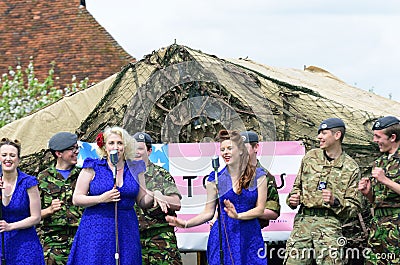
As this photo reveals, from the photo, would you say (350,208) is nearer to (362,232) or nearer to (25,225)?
(362,232)

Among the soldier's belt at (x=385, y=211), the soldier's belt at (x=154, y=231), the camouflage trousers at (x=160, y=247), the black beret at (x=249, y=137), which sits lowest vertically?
the camouflage trousers at (x=160, y=247)

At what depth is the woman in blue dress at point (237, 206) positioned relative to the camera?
7.59 m

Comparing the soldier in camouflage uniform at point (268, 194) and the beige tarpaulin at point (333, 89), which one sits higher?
the beige tarpaulin at point (333, 89)

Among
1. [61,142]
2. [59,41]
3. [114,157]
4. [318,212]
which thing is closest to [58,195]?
[61,142]

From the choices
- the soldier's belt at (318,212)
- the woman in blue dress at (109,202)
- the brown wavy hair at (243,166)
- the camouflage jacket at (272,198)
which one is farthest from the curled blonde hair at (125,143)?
the soldier's belt at (318,212)

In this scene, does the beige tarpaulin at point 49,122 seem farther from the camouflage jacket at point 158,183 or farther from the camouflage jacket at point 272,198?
the camouflage jacket at point 272,198

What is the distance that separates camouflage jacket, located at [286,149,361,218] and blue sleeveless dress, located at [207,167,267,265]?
0.37 m

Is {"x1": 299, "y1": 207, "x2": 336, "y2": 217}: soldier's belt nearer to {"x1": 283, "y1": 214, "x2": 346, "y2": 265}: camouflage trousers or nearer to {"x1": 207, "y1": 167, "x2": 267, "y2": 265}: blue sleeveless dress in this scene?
{"x1": 283, "y1": 214, "x2": 346, "y2": 265}: camouflage trousers

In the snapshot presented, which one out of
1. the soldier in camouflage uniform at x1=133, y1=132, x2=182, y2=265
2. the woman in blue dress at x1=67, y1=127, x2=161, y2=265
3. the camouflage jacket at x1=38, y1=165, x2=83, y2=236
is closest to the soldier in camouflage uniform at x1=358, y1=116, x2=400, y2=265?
the soldier in camouflage uniform at x1=133, y1=132, x2=182, y2=265

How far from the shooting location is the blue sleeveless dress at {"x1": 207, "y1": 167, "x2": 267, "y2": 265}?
764cm

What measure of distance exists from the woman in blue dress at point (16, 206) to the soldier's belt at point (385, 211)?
2594 mm

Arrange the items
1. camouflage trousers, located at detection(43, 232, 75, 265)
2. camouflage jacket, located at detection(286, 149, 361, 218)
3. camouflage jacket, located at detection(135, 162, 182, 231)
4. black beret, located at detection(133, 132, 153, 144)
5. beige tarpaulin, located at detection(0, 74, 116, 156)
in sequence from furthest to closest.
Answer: beige tarpaulin, located at detection(0, 74, 116, 156)
camouflage trousers, located at detection(43, 232, 75, 265)
black beret, located at detection(133, 132, 153, 144)
camouflage jacket, located at detection(135, 162, 182, 231)
camouflage jacket, located at detection(286, 149, 361, 218)

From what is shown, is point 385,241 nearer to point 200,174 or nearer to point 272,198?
point 272,198

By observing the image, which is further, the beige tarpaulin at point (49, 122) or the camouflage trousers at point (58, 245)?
the beige tarpaulin at point (49, 122)
